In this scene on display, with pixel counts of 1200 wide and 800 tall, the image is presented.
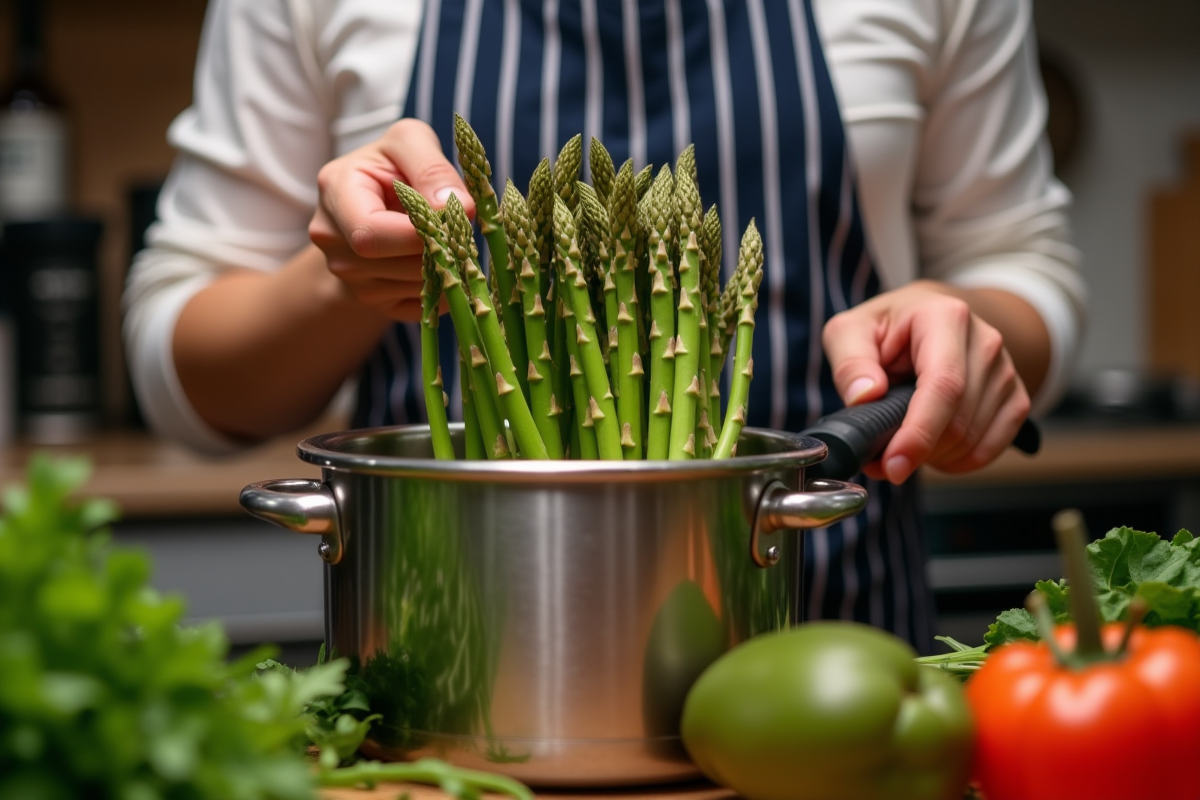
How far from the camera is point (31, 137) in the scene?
1924mm

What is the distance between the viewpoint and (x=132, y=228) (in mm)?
1896

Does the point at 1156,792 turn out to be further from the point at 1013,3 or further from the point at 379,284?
the point at 1013,3

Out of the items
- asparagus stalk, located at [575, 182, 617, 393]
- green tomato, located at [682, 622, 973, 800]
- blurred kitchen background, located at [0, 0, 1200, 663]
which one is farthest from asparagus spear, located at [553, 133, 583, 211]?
blurred kitchen background, located at [0, 0, 1200, 663]

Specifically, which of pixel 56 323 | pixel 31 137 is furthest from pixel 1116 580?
pixel 31 137

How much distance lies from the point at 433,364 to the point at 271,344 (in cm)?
40

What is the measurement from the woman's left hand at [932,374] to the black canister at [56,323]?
4.49ft

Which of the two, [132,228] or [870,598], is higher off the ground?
[132,228]

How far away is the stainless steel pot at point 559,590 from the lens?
0.49 m

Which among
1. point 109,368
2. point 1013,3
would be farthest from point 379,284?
point 109,368

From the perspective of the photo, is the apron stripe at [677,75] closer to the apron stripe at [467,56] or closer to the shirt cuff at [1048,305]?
the apron stripe at [467,56]

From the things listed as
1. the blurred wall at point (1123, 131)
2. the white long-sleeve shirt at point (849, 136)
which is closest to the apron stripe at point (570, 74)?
the white long-sleeve shirt at point (849, 136)

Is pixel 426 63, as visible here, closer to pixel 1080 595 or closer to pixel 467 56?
pixel 467 56

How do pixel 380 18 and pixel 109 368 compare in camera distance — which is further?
pixel 109 368

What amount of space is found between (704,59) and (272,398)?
1.39 ft
